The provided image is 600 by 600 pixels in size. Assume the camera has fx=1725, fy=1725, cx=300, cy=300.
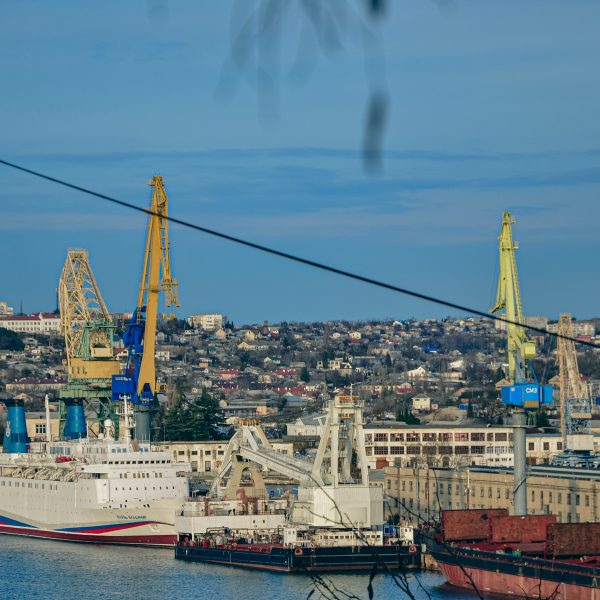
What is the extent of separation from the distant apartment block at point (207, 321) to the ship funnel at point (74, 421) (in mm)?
117980

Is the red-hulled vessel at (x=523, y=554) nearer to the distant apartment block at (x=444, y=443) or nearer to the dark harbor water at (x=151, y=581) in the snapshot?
the dark harbor water at (x=151, y=581)

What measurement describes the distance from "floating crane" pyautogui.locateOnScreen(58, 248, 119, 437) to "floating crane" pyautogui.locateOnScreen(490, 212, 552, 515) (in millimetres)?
18573

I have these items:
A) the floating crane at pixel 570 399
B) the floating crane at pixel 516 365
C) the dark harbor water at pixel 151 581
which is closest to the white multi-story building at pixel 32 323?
the floating crane at pixel 570 399

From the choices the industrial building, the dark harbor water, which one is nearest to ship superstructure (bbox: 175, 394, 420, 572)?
the dark harbor water

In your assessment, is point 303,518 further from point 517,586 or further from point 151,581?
point 517,586

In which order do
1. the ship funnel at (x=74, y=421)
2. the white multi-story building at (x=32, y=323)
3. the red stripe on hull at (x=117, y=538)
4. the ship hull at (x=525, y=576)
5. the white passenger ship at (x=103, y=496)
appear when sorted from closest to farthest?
1. the ship hull at (x=525, y=576)
2. the red stripe on hull at (x=117, y=538)
3. the white passenger ship at (x=103, y=496)
4. the ship funnel at (x=74, y=421)
5. the white multi-story building at (x=32, y=323)

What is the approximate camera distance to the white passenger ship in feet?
141

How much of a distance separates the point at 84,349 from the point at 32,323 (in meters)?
95.6

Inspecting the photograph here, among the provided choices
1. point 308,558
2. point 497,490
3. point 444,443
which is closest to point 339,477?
point 308,558

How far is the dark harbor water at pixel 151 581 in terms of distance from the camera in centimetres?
3142

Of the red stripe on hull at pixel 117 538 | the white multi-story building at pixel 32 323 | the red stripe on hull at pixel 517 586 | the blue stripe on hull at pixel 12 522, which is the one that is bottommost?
the red stripe on hull at pixel 517 586

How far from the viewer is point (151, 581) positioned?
33.9 m

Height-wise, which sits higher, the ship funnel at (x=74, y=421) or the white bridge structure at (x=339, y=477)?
the ship funnel at (x=74, y=421)

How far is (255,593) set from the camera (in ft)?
104
